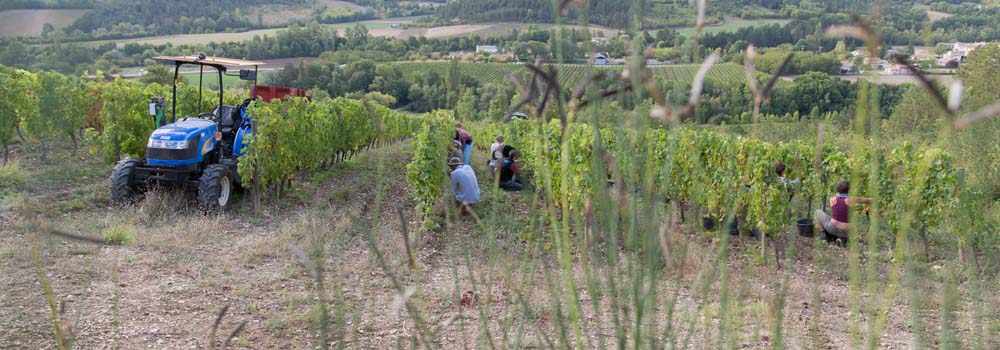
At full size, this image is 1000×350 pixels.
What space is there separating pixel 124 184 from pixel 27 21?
751 cm

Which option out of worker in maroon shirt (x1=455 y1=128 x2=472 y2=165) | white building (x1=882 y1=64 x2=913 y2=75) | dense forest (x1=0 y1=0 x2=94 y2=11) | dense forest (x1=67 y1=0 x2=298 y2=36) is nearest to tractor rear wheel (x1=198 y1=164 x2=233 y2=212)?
dense forest (x1=67 y1=0 x2=298 y2=36)

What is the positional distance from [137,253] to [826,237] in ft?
23.0

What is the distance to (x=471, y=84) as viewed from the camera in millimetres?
Answer: 3221

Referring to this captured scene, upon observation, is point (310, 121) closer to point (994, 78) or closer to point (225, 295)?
point (225, 295)

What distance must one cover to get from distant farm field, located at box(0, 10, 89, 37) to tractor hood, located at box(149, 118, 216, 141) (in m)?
6.74

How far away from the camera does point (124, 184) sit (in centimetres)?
810

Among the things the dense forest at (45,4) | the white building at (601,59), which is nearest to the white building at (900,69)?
the white building at (601,59)

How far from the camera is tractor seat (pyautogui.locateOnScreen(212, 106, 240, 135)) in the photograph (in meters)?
9.45

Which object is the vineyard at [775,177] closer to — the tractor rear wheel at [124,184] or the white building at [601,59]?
the tractor rear wheel at [124,184]

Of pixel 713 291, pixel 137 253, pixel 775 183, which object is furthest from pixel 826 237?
pixel 137 253

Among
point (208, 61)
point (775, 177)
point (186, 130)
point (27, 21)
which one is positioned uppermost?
point (27, 21)

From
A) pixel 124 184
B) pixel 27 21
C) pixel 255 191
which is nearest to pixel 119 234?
pixel 124 184

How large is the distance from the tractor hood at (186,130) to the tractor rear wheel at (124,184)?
432 millimetres

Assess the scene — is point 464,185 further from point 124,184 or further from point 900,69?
point 900,69
